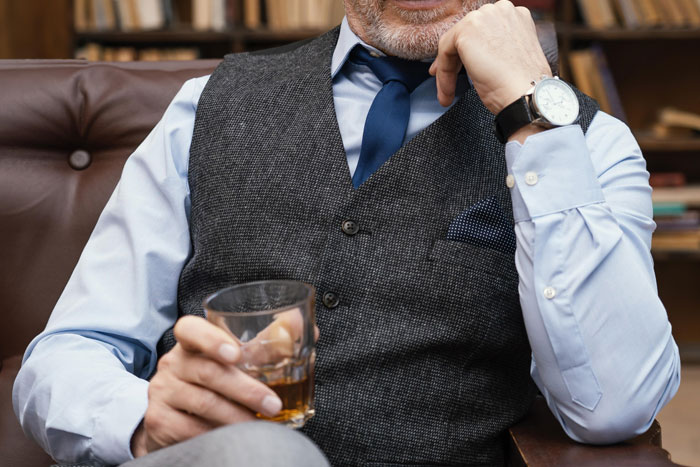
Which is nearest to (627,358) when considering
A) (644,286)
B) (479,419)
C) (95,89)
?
(644,286)

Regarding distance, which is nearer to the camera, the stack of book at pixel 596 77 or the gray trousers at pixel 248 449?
the gray trousers at pixel 248 449

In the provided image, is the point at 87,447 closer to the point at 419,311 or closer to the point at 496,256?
the point at 419,311

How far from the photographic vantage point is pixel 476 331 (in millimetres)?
1026

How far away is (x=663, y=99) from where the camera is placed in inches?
129

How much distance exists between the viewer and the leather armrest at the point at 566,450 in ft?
2.91

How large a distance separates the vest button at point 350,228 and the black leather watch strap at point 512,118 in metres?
0.22

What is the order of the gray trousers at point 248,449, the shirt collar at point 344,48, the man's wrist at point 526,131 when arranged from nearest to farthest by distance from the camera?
the gray trousers at point 248,449 < the man's wrist at point 526,131 < the shirt collar at point 344,48

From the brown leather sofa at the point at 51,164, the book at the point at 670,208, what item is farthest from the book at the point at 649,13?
the brown leather sofa at the point at 51,164

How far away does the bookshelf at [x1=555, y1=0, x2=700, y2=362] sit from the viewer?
3.03 m

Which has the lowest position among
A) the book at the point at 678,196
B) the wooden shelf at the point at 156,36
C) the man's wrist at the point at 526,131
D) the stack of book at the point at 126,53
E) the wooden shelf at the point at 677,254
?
the wooden shelf at the point at 677,254

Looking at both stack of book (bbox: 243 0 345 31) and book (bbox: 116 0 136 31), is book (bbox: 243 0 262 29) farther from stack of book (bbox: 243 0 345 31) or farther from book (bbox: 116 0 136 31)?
book (bbox: 116 0 136 31)

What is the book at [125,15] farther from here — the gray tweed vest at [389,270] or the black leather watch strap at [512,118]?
the black leather watch strap at [512,118]

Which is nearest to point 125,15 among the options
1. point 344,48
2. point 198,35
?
point 198,35

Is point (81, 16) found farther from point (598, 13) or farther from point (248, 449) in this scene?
point (248, 449)
